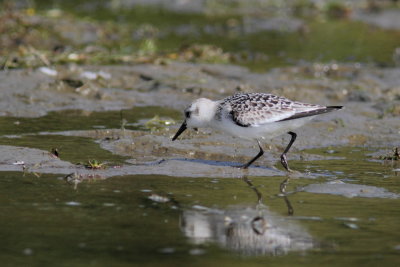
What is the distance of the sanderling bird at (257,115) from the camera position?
9.41m

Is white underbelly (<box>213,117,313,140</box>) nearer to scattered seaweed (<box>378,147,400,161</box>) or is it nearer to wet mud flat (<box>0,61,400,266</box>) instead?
wet mud flat (<box>0,61,400,266</box>)

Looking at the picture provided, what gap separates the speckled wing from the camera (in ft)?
30.8

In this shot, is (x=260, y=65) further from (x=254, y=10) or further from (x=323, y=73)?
(x=254, y=10)

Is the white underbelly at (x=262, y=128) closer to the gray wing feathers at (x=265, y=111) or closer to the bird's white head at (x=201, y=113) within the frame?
the gray wing feathers at (x=265, y=111)

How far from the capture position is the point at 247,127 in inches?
372

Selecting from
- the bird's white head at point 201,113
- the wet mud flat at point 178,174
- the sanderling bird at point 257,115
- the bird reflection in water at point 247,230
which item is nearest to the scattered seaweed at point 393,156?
the wet mud flat at point 178,174

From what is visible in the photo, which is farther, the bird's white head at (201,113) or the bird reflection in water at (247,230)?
the bird's white head at (201,113)

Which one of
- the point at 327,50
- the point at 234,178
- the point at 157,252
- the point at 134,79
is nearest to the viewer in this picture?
the point at 157,252

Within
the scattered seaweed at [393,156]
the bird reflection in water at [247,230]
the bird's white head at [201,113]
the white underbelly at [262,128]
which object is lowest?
the bird reflection in water at [247,230]

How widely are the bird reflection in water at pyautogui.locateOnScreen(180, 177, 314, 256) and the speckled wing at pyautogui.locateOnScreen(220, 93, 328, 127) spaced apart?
1.80 m

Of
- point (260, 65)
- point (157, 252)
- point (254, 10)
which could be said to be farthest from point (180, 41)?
point (157, 252)

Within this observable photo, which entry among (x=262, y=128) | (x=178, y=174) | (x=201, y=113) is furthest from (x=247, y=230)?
(x=201, y=113)

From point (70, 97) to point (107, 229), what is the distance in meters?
6.85

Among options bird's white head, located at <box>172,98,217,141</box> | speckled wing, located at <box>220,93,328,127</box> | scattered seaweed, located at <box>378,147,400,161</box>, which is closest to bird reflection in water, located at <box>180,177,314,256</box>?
speckled wing, located at <box>220,93,328,127</box>
